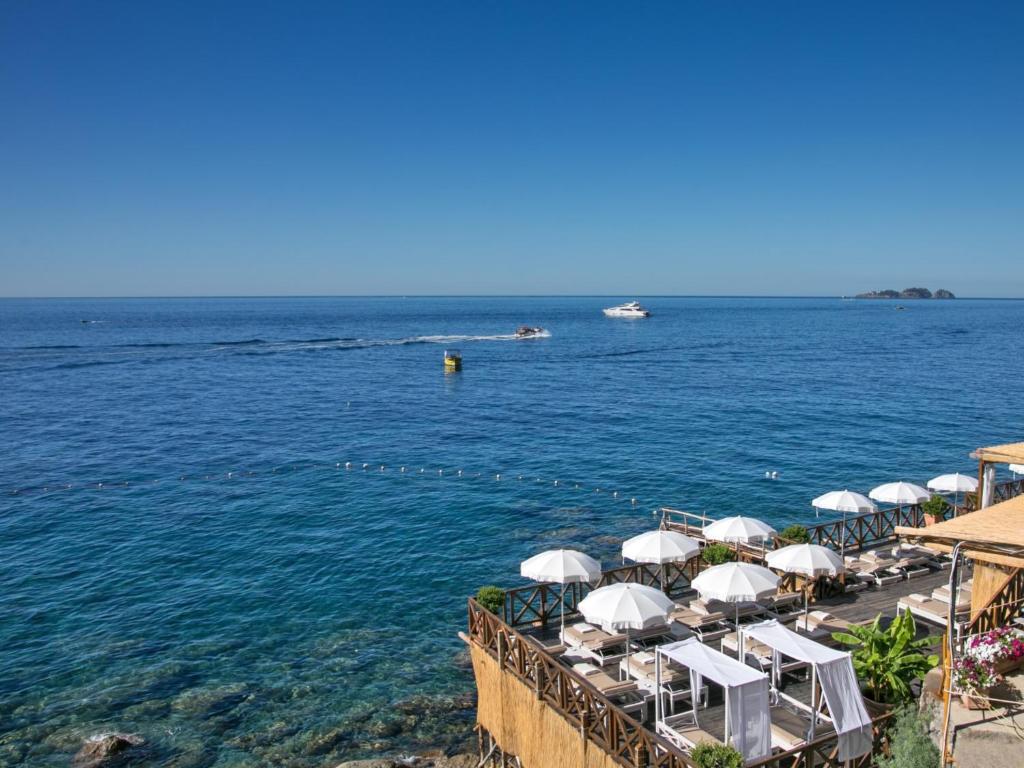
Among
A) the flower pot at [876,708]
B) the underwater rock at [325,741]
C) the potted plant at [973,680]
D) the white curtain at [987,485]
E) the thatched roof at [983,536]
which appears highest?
the thatched roof at [983,536]

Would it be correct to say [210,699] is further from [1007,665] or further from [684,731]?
[1007,665]

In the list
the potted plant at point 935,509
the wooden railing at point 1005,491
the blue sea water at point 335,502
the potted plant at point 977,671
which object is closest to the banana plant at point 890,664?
the potted plant at point 977,671

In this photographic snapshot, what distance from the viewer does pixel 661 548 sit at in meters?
19.5

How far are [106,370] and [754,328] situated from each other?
143m

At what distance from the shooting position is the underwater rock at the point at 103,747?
1772 cm

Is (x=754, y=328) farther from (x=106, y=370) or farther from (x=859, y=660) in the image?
(x=859, y=660)

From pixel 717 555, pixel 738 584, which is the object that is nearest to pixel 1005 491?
pixel 717 555

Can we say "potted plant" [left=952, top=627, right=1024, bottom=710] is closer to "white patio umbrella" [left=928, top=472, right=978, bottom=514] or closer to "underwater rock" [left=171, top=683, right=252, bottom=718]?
"white patio umbrella" [left=928, top=472, right=978, bottom=514]

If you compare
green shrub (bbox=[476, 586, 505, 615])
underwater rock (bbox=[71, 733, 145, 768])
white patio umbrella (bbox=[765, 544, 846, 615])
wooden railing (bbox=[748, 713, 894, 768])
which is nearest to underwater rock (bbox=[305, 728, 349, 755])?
underwater rock (bbox=[71, 733, 145, 768])

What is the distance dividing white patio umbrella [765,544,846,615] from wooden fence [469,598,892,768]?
18.9 ft

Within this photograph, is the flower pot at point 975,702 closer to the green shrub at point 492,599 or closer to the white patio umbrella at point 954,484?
the green shrub at point 492,599

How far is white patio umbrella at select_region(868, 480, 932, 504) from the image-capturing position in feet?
79.0

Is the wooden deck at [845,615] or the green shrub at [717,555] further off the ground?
the green shrub at [717,555]

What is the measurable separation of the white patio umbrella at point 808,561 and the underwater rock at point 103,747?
1749 cm
